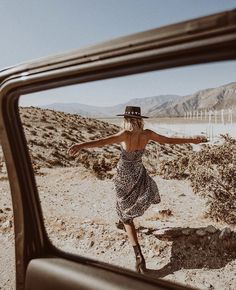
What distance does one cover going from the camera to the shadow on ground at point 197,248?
175 inches

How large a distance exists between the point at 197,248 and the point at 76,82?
405 centimetres

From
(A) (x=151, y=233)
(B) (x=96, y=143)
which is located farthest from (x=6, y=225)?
(B) (x=96, y=143)

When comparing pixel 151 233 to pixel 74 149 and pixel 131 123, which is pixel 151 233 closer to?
pixel 131 123

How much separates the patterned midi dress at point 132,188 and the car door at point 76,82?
10.3 feet

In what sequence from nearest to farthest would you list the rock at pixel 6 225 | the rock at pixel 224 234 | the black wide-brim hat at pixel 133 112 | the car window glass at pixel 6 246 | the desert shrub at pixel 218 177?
the car window glass at pixel 6 246, the black wide-brim hat at pixel 133 112, the rock at pixel 224 234, the rock at pixel 6 225, the desert shrub at pixel 218 177

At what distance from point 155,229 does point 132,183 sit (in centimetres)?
105

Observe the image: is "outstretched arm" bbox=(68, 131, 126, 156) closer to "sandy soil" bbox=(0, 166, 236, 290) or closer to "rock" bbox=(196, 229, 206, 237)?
"sandy soil" bbox=(0, 166, 236, 290)

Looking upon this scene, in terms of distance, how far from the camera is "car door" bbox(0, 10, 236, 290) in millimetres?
834

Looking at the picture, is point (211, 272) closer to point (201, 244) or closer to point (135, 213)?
point (201, 244)

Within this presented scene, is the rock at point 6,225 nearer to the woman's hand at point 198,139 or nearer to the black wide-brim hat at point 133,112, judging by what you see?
the black wide-brim hat at point 133,112

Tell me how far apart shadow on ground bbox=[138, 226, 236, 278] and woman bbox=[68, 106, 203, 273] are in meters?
0.47

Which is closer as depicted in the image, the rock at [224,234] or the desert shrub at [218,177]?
the rock at [224,234]

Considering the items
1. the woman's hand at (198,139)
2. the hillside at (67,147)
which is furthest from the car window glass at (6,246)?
the hillside at (67,147)

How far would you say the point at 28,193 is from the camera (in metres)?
1.39
